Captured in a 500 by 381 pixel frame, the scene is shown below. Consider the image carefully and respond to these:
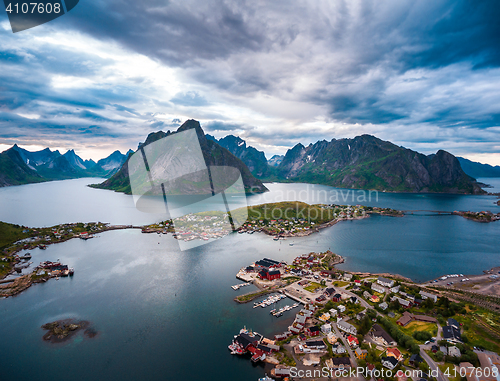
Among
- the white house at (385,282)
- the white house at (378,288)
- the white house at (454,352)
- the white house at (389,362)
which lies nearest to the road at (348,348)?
the white house at (389,362)

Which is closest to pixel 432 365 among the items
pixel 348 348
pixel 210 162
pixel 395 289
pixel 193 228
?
pixel 348 348

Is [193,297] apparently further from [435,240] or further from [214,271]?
[435,240]

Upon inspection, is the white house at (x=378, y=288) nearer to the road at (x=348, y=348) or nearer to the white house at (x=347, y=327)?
the white house at (x=347, y=327)

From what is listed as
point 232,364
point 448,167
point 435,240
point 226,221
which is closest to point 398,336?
point 232,364

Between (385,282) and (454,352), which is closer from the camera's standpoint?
(454,352)

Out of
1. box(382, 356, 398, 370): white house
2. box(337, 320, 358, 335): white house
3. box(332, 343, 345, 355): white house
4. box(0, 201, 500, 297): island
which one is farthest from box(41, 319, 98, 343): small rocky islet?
box(382, 356, 398, 370): white house

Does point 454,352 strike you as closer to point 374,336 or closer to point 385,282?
point 374,336
